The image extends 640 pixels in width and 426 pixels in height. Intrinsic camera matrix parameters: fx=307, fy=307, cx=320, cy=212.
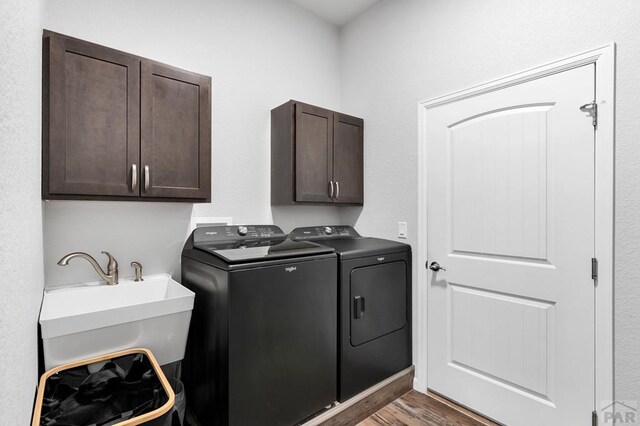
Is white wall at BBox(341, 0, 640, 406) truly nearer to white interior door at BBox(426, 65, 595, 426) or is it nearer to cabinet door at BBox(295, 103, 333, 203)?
white interior door at BBox(426, 65, 595, 426)

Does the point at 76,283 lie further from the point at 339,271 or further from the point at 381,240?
the point at 381,240

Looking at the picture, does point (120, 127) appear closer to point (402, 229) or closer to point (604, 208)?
point (402, 229)

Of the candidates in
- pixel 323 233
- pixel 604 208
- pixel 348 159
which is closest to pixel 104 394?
pixel 323 233

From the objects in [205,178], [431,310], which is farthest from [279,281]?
[431,310]

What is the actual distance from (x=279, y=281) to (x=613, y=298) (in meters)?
1.64

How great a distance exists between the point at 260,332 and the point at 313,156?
134 cm

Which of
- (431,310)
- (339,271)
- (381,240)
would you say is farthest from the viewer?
(381,240)

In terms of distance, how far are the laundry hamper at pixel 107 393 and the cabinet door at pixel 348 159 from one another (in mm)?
1679

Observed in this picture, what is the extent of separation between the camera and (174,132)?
1.72 metres

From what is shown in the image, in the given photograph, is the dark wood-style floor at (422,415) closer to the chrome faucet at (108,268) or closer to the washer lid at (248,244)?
the washer lid at (248,244)

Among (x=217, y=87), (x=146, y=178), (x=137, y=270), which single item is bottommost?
(x=137, y=270)

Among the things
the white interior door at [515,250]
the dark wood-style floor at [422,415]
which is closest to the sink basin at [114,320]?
the dark wood-style floor at [422,415]

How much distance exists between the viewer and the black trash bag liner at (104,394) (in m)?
1.14

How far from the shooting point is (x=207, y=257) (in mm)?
1654
